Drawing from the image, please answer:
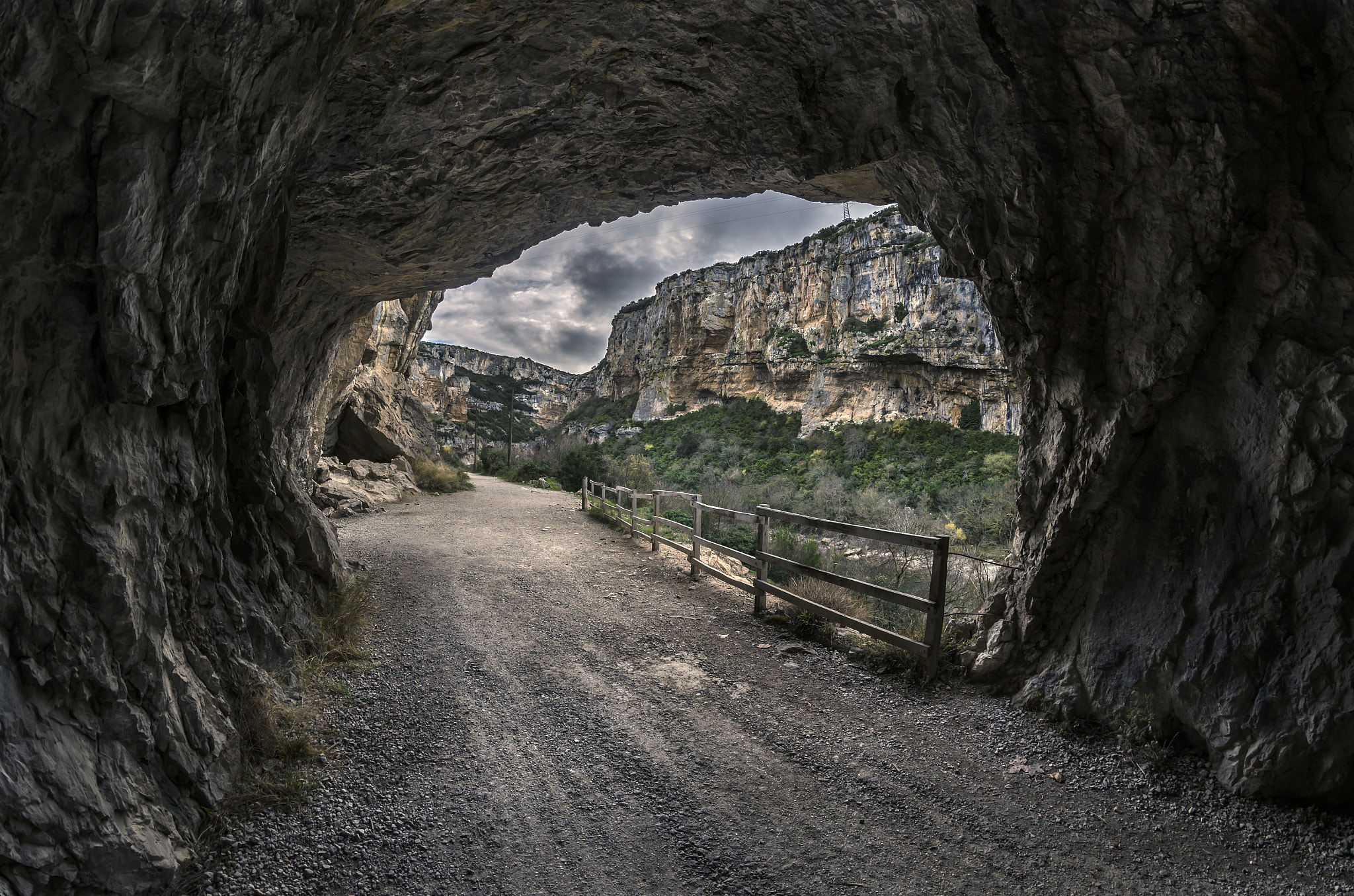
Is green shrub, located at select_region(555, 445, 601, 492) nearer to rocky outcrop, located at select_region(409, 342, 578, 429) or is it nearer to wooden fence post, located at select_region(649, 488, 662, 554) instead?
wooden fence post, located at select_region(649, 488, 662, 554)

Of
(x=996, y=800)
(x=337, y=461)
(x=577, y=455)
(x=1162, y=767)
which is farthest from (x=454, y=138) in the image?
(x=577, y=455)

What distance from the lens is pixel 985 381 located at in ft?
137

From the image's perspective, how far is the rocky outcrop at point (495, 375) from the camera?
75125mm

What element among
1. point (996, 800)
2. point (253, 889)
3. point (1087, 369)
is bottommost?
point (253, 889)

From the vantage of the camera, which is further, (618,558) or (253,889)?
(618,558)

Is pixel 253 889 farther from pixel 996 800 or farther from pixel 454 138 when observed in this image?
pixel 454 138

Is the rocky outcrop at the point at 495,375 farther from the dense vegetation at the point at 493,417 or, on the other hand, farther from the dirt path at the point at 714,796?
the dirt path at the point at 714,796

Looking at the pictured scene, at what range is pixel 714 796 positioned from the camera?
3596 millimetres

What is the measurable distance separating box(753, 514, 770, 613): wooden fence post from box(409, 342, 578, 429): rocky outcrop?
56.5m

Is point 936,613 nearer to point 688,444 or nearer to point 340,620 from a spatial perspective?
point 340,620

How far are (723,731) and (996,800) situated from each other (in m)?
1.78

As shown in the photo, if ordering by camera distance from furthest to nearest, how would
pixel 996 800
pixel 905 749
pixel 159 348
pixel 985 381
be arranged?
pixel 985 381, pixel 905 749, pixel 996 800, pixel 159 348

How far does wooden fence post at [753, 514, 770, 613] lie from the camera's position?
22.6ft

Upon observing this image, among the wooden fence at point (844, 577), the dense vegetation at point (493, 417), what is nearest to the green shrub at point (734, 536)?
the wooden fence at point (844, 577)
